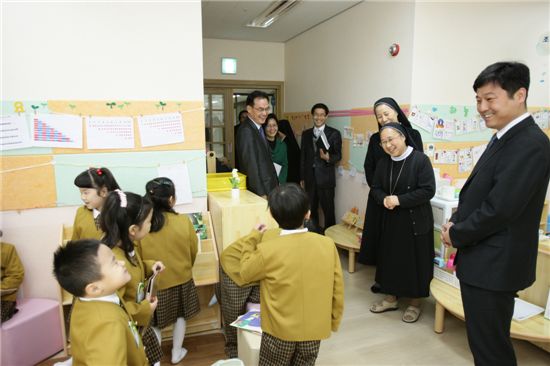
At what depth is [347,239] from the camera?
3.83 m

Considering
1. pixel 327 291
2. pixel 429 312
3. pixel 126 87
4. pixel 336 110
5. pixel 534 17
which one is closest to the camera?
pixel 327 291

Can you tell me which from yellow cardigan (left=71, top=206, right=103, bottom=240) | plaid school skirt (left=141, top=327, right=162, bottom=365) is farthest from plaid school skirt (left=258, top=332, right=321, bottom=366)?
yellow cardigan (left=71, top=206, right=103, bottom=240)

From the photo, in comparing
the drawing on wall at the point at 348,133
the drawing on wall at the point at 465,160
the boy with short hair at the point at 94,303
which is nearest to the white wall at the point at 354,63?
the drawing on wall at the point at 348,133

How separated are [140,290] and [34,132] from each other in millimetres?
1516

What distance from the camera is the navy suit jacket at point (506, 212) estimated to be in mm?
1447

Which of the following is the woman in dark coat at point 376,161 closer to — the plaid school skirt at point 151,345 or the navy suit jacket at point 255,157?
the navy suit jacket at point 255,157

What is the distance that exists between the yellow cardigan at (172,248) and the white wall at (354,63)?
234 centimetres

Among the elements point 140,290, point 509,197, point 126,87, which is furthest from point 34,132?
point 509,197

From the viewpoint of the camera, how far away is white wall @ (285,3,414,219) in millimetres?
3477

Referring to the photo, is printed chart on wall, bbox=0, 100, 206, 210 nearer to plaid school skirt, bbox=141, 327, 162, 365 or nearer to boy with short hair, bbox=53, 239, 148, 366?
plaid school skirt, bbox=141, 327, 162, 365

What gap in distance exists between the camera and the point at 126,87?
2.62m

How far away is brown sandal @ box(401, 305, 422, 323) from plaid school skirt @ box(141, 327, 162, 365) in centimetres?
179

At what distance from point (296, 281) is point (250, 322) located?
0.55 meters

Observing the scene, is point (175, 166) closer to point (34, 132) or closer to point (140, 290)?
point (34, 132)
